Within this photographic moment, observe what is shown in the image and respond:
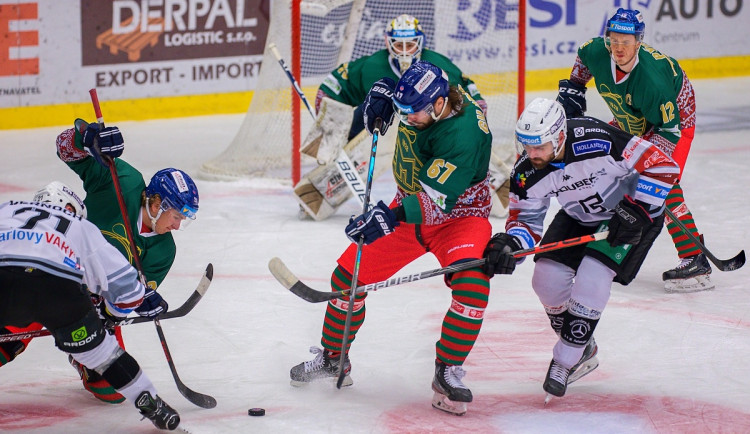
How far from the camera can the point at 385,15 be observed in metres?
7.80

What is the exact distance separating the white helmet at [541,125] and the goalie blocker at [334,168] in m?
2.66

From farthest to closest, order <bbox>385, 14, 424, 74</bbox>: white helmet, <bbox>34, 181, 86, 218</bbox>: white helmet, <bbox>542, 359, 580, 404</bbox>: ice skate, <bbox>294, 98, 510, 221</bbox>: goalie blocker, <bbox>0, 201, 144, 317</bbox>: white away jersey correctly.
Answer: <bbox>294, 98, 510, 221</bbox>: goalie blocker, <bbox>385, 14, 424, 74</bbox>: white helmet, <bbox>542, 359, 580, 404</bbox>: ice skate, <bbox>34, 181, 86, 218</bbox>: white helmet, <bbox>0, 201, 144, 317</bbox>: white away jersey

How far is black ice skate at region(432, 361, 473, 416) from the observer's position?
340 cm

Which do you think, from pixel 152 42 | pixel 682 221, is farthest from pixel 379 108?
pixel 152 42

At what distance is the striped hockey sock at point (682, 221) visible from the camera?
15.2ft

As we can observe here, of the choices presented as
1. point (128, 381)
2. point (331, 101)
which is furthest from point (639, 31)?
point (128, 381)

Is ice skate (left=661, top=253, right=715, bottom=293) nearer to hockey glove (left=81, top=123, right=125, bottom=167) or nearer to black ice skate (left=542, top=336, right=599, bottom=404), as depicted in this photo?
black ice skate (left=542, top=336, right=599, bottom=404)

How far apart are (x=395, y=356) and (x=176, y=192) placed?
1.10 metres

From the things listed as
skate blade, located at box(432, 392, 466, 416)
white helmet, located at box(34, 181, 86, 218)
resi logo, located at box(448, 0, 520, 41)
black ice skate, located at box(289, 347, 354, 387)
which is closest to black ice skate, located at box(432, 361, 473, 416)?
skate blade, located at box(432, 392, 466, 416)

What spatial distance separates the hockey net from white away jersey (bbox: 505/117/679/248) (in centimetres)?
307

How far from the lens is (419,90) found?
3332mm

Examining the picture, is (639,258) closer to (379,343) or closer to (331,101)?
(379,343)

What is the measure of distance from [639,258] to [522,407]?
60 centimetres

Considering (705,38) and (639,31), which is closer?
(639,31)
